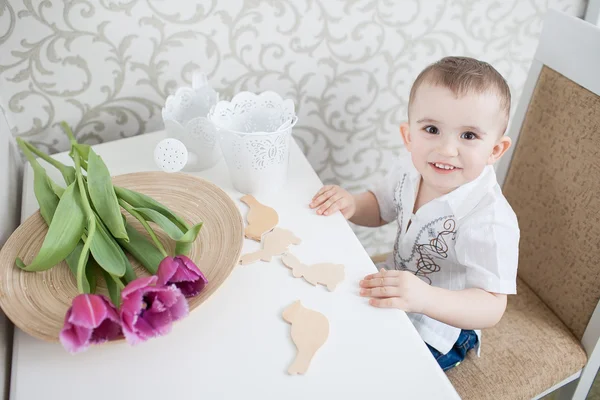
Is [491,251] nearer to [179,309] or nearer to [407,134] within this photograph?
[407,134]

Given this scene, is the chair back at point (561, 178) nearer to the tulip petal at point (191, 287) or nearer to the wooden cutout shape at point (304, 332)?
the wooden cutout shape at point (304, 332)

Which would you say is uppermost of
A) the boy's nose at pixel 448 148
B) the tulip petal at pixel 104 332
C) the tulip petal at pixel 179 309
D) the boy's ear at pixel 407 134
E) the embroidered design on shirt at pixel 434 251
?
the boy's nose at pixel 448 148

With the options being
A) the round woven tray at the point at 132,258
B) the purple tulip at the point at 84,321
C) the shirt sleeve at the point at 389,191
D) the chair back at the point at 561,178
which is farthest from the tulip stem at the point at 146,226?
the chair back at the point at 561,178

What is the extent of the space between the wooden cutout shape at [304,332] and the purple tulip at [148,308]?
5.9 inches

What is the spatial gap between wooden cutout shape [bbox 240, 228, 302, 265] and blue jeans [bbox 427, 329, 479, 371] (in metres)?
0.34

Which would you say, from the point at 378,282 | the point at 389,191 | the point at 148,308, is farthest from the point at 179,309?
the point at 389,191

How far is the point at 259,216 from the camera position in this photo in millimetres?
795

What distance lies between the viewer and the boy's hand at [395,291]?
2.16ft

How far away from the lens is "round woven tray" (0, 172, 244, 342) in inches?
23.5

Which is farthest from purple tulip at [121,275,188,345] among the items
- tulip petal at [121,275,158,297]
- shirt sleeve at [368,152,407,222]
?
shirt sleeve at [368,152,407,222]

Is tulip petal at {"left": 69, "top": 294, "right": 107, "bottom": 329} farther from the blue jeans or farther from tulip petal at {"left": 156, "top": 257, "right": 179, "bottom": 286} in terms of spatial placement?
the blue jeans

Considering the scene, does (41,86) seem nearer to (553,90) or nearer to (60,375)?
(60,375)

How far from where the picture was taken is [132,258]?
70 cm

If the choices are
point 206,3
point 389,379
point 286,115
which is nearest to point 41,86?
point 206,3
